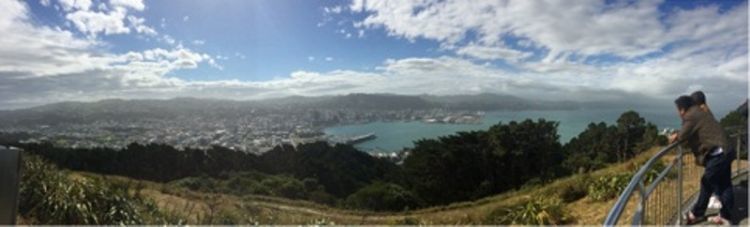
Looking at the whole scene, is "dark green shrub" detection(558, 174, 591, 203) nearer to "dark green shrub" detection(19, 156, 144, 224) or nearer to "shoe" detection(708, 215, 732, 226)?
"shoe" detection(708, 215, 732, 226)

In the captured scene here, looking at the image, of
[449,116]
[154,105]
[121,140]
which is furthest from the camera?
[449,116]

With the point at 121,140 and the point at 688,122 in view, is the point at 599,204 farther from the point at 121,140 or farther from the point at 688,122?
the point at 121,140

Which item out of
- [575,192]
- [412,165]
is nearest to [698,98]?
[575,192]

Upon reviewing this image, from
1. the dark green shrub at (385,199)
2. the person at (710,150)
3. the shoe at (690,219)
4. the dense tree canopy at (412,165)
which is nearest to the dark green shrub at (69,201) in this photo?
→ the shoe at (690,219)

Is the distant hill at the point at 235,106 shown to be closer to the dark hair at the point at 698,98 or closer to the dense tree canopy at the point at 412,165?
the dense tree canopy at the point at 412,165

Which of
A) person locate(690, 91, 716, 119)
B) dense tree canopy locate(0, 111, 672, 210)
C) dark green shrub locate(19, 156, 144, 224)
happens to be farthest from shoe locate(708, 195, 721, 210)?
dense tree canopy locate(0, 111, 672, 210)

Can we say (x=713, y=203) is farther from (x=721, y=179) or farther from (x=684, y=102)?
(x=684, y=102)

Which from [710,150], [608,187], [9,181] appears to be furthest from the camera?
[608,187]

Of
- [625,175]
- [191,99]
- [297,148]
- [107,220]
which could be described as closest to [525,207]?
[625,175]
